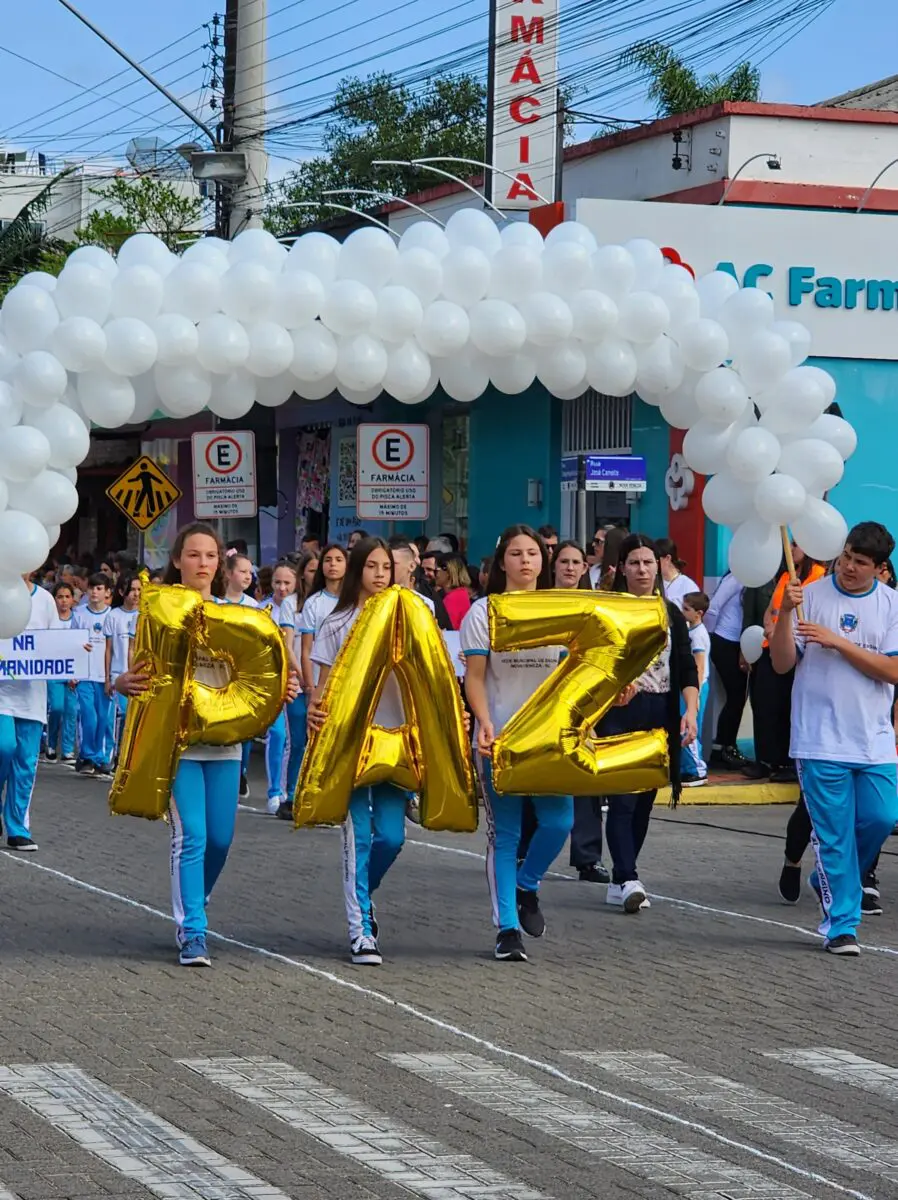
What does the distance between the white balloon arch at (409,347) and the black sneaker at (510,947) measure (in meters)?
2.42

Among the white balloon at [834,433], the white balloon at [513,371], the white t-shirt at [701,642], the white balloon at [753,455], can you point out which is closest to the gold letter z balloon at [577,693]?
the white balloon at [753,455]

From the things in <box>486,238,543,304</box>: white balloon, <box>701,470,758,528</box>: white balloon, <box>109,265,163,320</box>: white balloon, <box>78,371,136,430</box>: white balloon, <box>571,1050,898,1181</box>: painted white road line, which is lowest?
<box>571,1050,898,1181</box>: painted white road line

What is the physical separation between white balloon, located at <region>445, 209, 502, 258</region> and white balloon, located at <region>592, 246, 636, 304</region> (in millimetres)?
514

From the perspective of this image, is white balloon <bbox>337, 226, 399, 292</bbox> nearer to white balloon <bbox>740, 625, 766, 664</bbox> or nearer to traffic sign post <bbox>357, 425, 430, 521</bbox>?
white balloon <bbox>740, 625, 766, 664</bbox>

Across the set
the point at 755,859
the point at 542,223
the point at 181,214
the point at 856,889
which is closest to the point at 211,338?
the point at 856,889

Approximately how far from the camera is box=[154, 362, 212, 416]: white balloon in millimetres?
10367

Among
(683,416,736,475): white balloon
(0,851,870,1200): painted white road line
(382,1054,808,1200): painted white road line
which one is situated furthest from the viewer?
(683,416,736,475): white balloon

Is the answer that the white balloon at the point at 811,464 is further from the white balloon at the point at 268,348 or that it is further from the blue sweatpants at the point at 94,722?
the blue sweatpants at the point at 94,722

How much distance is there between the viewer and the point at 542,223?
2514cm

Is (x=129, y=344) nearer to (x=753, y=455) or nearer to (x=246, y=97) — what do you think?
(x=753, y=455)

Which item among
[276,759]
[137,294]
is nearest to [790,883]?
[137,294]

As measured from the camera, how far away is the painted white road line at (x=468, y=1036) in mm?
6105

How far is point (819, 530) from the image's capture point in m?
10.6

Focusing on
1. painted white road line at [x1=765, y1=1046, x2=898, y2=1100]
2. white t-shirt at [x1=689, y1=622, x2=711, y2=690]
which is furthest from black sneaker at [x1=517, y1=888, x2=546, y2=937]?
white t-shirt at [x1=689, y1=622, x2=711, y2=690]
